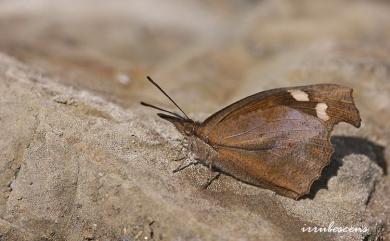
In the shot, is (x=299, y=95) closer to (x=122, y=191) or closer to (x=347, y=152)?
(x=347, y=152)

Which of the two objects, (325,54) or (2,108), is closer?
(2,108)

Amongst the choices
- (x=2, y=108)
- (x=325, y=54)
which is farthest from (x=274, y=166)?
(x=325, y=54)

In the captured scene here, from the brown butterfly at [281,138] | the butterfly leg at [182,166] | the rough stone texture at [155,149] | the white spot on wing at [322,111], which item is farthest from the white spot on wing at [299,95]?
the butterfly leg at [182,166]

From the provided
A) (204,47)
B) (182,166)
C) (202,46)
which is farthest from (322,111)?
(202,46)

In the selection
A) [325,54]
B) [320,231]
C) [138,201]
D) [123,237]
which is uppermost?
[325,54]

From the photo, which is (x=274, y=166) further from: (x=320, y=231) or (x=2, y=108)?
(x=2, y=108)
